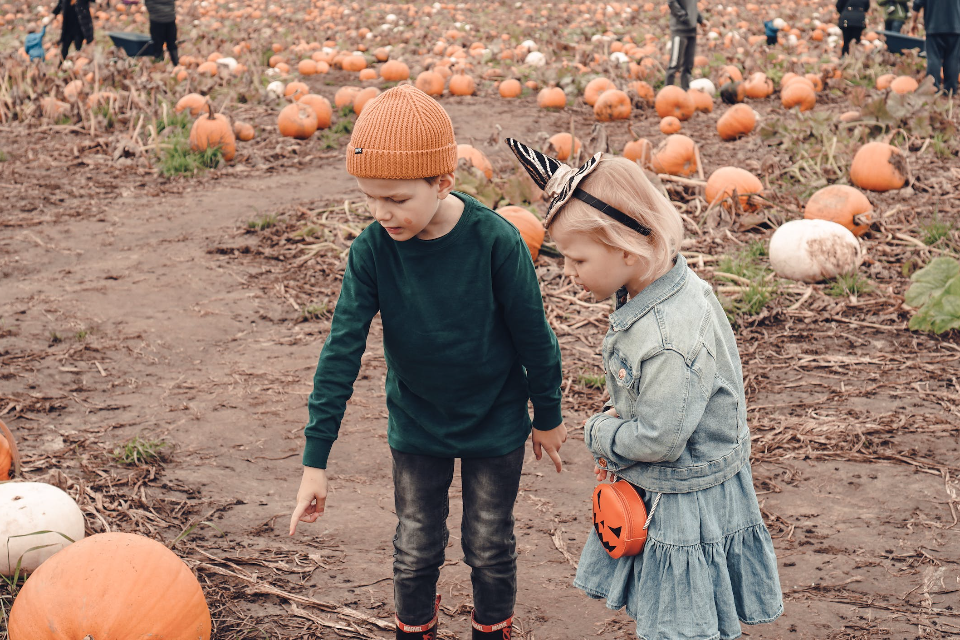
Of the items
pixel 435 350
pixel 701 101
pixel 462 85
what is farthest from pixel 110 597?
pixel 462 85

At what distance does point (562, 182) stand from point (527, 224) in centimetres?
386

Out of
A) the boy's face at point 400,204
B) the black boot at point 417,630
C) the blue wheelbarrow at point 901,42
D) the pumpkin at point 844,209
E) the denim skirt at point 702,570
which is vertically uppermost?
the boy's face at point 400,204

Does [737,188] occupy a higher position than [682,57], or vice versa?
[682,57]

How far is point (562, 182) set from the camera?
2.18 meters

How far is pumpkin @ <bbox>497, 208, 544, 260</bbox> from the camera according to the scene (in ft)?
19.7

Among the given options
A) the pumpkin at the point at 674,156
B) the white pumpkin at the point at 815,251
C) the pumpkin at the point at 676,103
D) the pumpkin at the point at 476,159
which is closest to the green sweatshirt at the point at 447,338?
the white pumpkin at the point at 815,251

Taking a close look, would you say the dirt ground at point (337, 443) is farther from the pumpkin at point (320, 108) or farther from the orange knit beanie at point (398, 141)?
the pumpkin at point (320, 108)

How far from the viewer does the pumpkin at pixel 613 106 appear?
35.1 ft

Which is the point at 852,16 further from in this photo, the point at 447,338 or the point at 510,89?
the point at 447,338

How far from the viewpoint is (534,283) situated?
8.01 ft

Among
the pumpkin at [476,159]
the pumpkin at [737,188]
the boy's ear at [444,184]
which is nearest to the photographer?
the boy's ear at [444,184]

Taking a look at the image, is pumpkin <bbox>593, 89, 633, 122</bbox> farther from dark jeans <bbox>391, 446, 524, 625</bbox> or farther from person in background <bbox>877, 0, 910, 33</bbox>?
dark jeans <bbox>391, 446, 524, 625</bbox>

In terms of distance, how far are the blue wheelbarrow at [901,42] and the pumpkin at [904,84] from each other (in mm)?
3525

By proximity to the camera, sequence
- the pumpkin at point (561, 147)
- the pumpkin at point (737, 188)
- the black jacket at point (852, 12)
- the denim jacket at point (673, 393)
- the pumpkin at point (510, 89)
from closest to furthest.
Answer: the denim jacket at point (673, 393) < the pumpkin at point (737, 188) < the pumpkin at point (561, 147) < the pumpkin at point (510, 89) < the black jacket at point (852, 12)
